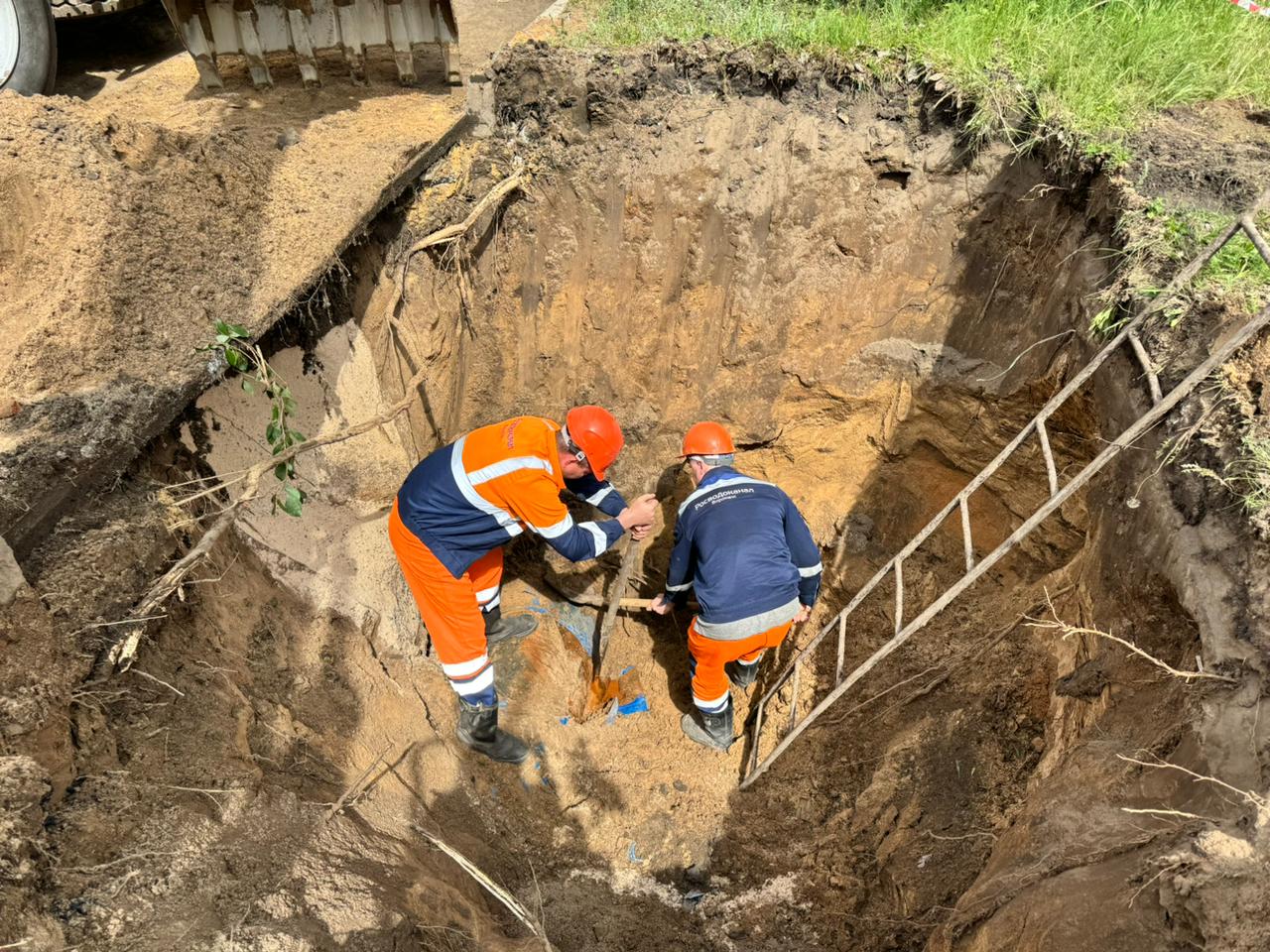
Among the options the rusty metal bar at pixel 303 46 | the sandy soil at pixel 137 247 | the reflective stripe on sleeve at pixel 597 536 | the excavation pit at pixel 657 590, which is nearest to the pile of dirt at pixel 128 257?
the sandy soil at pixel 137 247

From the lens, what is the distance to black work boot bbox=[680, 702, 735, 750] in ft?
13.6

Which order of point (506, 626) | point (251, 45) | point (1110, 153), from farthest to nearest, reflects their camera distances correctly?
point (251, 45) < point (506, 626) < point (1110, 153)

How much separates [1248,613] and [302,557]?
375 centimetres

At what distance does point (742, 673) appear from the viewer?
4.36 meters

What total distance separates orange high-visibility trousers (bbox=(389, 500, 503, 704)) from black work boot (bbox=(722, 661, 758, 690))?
147 cm

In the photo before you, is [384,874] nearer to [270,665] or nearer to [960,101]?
[270,665]

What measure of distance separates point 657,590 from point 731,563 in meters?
1.76

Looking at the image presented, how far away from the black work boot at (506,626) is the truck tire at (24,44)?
14.2 feet

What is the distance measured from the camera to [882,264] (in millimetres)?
4449

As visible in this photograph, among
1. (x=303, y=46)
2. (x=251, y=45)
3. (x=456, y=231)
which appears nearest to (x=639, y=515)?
(x=456, y=231)

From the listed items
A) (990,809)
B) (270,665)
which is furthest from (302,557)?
(990,809)

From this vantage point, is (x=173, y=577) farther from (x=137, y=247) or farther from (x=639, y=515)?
(x=639, y=515)

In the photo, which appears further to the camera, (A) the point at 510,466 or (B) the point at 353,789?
(A) the point at 510,466

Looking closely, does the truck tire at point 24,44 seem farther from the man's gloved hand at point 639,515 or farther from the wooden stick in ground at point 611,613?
the wooden stick in ground at point 611,613
